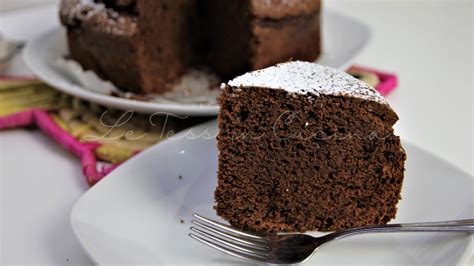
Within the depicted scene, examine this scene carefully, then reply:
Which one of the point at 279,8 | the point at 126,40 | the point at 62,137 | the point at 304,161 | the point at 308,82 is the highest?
the point at 308,82

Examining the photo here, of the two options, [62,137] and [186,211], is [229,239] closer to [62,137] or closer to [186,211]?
[186,211]

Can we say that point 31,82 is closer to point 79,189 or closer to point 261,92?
point 79,189

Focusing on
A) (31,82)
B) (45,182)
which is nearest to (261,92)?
(45,182)

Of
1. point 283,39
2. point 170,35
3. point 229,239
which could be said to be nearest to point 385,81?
point 283,39

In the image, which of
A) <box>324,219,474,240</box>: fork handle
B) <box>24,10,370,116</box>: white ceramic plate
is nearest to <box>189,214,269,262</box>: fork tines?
<box>324,219,474,240</box>: fork handle

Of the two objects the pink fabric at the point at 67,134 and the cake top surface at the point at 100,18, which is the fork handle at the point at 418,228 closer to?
the pink fabric at the point at 67,134

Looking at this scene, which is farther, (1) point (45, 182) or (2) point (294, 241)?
(1) point (45, 182)
